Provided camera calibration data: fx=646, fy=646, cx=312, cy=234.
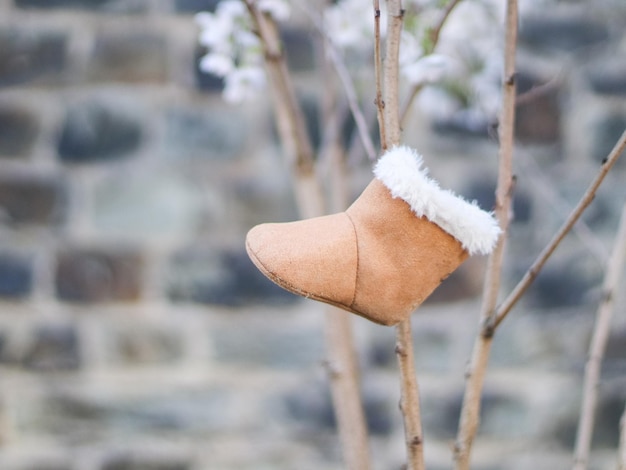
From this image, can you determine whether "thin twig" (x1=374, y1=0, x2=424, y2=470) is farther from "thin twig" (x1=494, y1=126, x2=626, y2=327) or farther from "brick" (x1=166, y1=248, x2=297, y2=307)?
"brick" (x1=166, y1=248, x2=297, y2=307)

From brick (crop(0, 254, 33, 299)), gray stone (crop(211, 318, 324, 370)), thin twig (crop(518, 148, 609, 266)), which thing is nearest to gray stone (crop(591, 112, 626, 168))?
thin twig (crop(518, 148, 609, 266))

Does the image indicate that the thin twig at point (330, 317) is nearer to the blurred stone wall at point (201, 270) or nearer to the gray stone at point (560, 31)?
the blurred stone wall at point (201, 270)

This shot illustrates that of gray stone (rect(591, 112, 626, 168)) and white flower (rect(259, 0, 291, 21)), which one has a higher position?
gray stone (rect(591, 112, 626, 168))

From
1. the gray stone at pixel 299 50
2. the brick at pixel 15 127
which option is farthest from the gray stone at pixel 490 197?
the brick at pixel 15 127

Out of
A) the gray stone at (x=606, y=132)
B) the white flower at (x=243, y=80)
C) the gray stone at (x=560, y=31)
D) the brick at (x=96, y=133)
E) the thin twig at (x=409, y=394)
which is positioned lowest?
the thin twig at (x=409, y=394)

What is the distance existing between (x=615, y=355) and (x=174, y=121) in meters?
1.07

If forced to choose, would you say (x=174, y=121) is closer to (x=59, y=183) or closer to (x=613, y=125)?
(x=59, y=183)

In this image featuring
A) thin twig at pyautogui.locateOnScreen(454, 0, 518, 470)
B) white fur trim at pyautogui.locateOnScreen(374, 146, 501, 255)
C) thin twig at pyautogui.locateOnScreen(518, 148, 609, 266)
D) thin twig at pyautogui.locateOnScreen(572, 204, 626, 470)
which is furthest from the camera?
thin twig at pyautogui.locateOnScreen(518, 148, 609, 266)

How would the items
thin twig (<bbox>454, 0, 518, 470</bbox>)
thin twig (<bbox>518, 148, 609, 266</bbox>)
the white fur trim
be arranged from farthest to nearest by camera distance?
thin twig (<bbox>518, 148, 609, 266</bbox>)
thin twig (<bbox>454, 0, 518, 470</bbox>)
the white fur trim

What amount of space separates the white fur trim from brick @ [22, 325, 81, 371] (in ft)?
3.48

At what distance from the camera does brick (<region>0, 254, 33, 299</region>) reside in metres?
1.40

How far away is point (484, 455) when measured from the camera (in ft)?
4.58

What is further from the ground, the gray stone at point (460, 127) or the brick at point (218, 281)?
the gray stone at point (460, 127)

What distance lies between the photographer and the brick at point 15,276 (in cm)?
140
